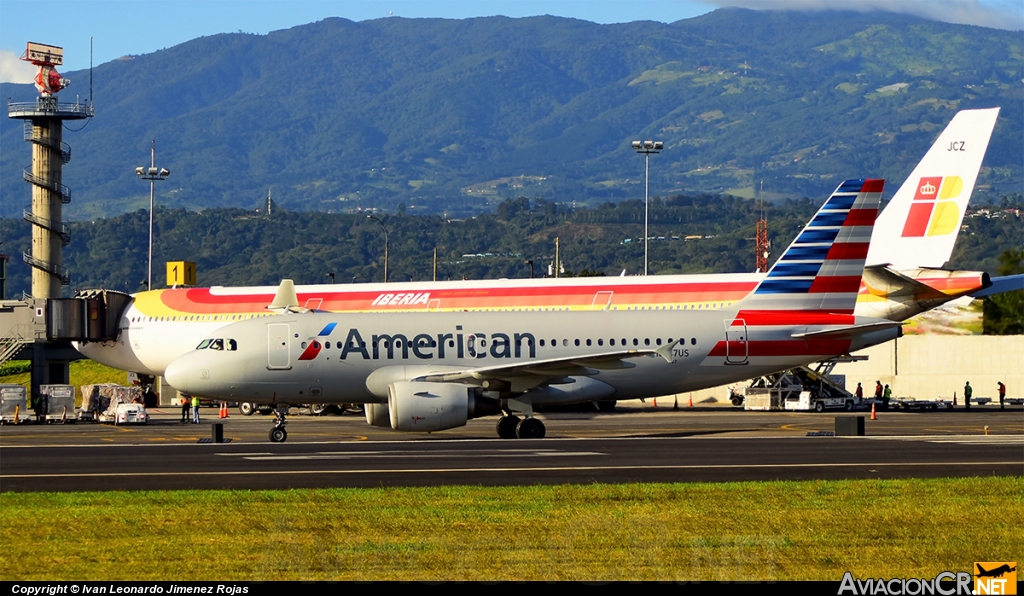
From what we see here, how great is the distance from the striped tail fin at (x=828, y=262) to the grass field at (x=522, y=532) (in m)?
17.4

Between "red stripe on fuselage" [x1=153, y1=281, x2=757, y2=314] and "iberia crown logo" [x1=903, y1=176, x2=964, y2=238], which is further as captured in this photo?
"iberia crown logo" [x1=903, y1=176, x2=964, y2=238]

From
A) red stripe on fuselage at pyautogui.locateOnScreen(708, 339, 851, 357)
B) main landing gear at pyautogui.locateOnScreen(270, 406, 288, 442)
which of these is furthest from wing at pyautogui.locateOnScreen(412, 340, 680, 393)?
main landing gear at pyautogui.locateOnScreen(270, 406, 288, 442)

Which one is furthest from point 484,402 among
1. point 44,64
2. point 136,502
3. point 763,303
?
point 44,64

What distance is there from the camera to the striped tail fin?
1523 inches

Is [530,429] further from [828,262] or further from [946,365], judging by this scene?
[946,365]

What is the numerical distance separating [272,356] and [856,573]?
25219mm

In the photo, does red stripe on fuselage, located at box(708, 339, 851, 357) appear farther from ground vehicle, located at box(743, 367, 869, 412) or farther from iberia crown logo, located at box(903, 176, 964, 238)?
ground vehicle, located at box(743, 367, 869, 412)

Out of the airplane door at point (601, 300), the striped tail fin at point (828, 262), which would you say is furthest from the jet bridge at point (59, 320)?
the striped tail fin at point (828, 262)

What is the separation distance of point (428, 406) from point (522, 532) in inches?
711

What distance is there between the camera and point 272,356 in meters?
36.4

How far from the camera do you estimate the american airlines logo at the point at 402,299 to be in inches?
2076

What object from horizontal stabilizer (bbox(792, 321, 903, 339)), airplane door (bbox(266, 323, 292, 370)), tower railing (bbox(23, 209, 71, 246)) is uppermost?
tower railing (bbox(23, 209, 71, 246))

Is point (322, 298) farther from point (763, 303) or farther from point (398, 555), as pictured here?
point (398, 555)

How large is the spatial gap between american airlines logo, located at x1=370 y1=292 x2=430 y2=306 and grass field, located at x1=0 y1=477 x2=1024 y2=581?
3163 centimetres
